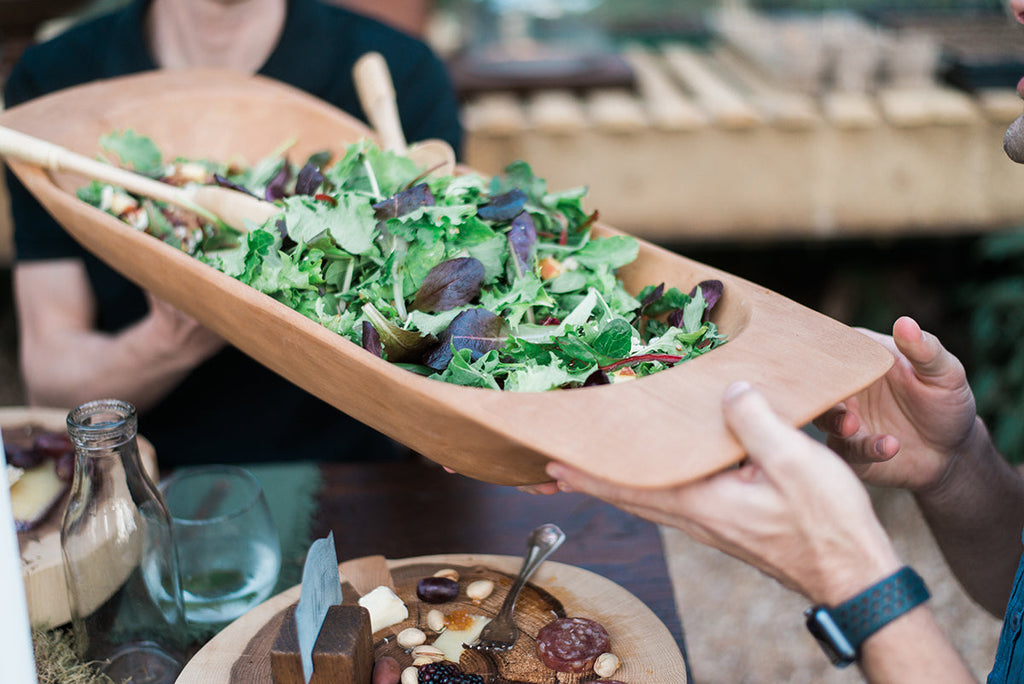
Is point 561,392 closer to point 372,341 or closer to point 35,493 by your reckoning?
point 372,341

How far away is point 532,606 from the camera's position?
36.4 inches

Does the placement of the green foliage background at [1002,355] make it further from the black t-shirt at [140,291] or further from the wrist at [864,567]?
the wrist at [864,567]

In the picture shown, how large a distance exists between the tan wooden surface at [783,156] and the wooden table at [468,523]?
162 cm

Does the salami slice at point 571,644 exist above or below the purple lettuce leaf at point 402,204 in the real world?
below

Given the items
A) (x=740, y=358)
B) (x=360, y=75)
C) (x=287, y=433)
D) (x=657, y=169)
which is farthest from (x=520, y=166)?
(x=657, y=169)

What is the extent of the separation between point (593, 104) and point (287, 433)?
1661mm

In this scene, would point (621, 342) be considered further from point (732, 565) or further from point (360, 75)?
point (732, 565)

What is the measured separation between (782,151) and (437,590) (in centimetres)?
223

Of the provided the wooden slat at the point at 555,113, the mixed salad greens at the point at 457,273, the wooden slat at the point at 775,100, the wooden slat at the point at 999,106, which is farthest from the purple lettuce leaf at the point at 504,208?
the wooden slat at the point at 999,106

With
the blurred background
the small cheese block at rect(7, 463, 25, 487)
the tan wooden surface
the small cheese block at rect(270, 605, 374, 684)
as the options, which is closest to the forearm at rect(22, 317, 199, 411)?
the small cheese block at rect(7, 463, 25, 487)

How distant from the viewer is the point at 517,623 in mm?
897

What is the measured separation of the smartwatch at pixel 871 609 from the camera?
2.31ft

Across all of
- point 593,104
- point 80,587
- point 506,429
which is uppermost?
point 506,429

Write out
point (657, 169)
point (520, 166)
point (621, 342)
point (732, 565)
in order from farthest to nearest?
point (657, 169) → point (732, 565) → point (520, 166) → point (621, 342)
